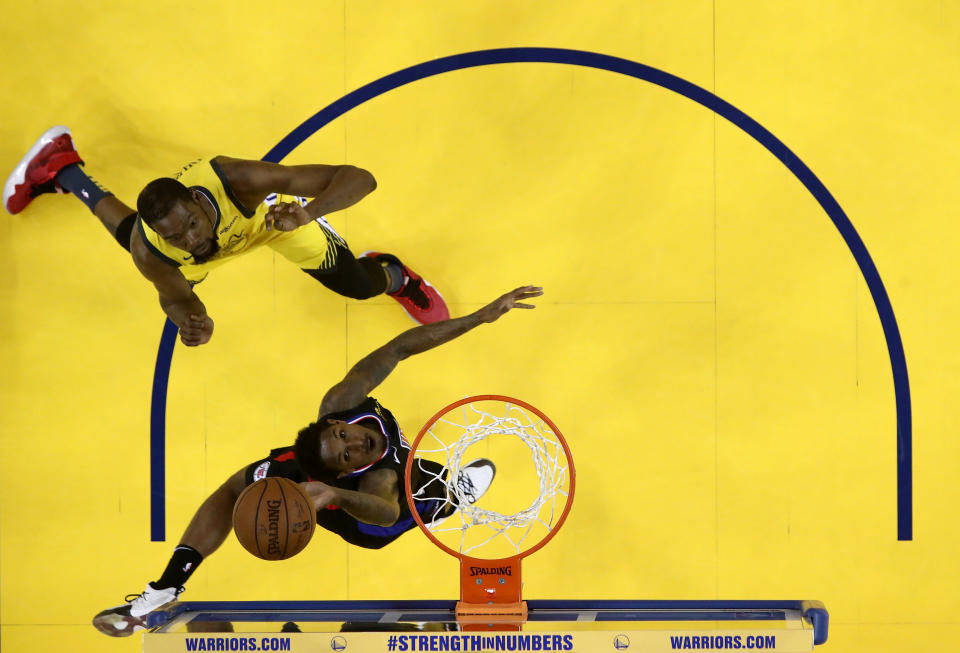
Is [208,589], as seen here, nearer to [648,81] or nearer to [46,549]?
[46,549]

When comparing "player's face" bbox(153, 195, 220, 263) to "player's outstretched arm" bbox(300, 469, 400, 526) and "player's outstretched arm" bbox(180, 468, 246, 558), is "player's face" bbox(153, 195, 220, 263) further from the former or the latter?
"player's outstretched arm" bbox(180, 468, 246, 558)

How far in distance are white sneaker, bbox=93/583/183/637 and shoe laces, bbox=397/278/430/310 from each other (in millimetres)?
2041

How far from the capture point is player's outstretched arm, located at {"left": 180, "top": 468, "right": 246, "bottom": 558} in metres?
4.29

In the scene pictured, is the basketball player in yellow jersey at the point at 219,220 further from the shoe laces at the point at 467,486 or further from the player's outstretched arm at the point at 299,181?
the shoe laces at the point at 467,486

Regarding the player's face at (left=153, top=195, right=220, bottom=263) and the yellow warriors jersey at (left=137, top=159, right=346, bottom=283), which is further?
the yellow warriors jersey at (left=137, top=159, right=346, bottom=283)

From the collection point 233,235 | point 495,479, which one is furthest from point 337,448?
point 233,235

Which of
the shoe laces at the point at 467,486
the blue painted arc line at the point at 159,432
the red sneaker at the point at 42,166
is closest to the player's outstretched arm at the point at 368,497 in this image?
the shoe laces at the point at 467,486

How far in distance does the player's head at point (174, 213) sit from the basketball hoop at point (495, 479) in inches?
60.7

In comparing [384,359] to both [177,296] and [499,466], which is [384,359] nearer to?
[499,466]

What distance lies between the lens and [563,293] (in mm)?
5020

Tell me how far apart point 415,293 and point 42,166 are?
2.47 m

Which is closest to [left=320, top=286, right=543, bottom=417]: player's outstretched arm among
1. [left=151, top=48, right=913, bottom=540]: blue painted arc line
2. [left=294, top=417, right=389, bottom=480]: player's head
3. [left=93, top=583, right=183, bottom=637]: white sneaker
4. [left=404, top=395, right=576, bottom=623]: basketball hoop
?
[left=294, top=417, right=389, bottom=480]: player's head

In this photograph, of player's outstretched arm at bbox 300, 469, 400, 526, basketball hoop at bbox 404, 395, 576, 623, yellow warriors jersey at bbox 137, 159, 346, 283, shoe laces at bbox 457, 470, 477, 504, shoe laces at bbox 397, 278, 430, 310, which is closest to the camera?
player's outstretched arm at bbox 300, 469, 400, 526

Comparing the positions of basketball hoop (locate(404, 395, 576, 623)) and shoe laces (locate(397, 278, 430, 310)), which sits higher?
shoe laces (locate(397, 278, 430, 310))
